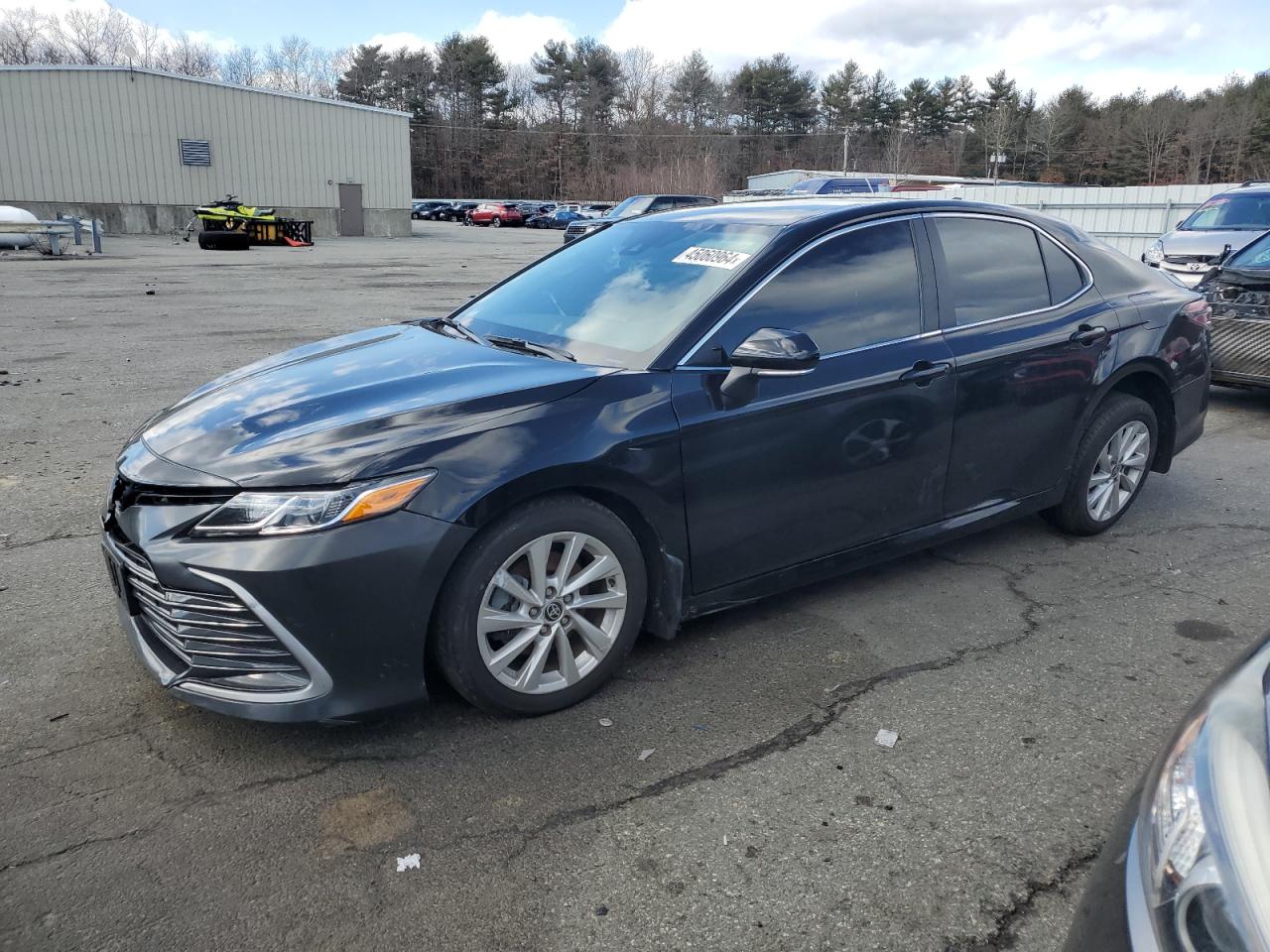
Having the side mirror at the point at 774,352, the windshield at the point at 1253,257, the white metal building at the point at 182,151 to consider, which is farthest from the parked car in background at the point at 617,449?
the white metal building at the point at 182,151

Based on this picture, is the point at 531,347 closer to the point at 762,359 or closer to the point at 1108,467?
the point at 762,359

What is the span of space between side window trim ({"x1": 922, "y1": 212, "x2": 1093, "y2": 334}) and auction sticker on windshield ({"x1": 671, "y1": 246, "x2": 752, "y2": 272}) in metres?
0.95

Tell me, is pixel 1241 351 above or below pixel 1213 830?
below

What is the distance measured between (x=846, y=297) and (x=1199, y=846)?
9.04 feet

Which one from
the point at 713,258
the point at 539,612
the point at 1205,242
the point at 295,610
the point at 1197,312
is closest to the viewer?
the point at 295,610

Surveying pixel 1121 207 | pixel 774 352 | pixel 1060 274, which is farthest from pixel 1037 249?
pixel 1121 207

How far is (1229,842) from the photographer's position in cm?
129

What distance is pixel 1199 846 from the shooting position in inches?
52.5

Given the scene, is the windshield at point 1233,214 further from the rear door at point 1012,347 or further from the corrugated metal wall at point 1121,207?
the rear door at point 1012,347

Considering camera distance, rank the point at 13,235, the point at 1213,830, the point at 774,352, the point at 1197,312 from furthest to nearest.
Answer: the point at 13,235, the point at 1197,312, the point at 774,352, the point at 1213,830

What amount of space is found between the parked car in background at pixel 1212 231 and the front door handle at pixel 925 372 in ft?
32.4

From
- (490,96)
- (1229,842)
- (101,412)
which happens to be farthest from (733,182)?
(1229,842)

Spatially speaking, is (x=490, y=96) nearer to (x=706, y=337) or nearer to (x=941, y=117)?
(x=941, y=117)

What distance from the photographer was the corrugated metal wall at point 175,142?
3456 centimetres
